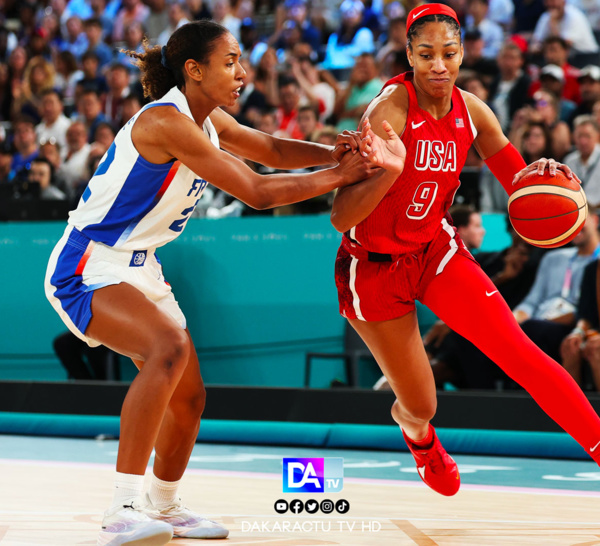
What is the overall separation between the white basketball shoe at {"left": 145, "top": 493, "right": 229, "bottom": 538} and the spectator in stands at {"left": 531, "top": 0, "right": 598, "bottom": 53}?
6.52 m

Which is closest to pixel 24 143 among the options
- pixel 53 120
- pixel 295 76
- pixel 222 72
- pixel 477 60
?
pixel 53 120

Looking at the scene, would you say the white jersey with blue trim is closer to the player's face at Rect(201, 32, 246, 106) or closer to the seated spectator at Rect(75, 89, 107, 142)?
the player's face at Rect(201, 32, 246, 106)

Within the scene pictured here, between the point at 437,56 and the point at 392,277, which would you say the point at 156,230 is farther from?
the point at 437,56

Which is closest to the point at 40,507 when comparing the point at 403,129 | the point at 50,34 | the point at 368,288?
the point at 368,288

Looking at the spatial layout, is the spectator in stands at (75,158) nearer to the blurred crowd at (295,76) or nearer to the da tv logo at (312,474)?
the blurred crowd at (295,76)

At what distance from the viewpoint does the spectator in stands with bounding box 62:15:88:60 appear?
39.4ft

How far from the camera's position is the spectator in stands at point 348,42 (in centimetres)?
1007

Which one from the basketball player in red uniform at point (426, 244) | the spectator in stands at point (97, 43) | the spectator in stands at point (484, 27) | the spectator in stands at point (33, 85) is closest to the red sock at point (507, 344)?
the basketball player in red uniform at point (426, 244)

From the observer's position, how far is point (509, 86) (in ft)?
26.8

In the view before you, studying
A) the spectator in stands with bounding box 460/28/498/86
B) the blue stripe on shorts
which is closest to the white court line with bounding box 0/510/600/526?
the blue stripe on shorts

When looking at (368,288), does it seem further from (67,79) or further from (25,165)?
(67,79)

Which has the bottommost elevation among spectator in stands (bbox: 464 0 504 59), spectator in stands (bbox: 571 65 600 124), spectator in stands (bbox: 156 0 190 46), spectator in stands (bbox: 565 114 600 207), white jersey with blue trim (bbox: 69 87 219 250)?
white jersey with blue trim (bbox: 69 87 219 250)

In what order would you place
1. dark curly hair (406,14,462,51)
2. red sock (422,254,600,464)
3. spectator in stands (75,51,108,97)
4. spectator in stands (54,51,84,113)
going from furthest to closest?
spectator in stands (54,51,84,113) → spectator in stands (75,51,108,97) → dark curly hair (406,14,462,51) → red sock (422,254,600,464)

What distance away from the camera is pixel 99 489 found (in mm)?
4617
